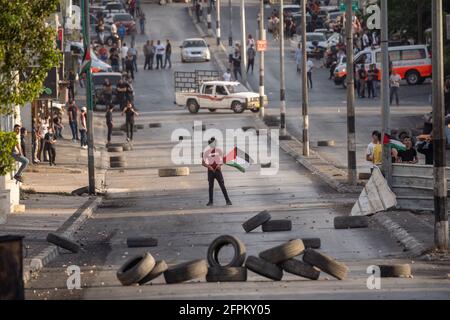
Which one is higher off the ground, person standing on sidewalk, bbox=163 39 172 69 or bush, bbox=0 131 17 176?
person standing on sidewalk, bbox=163 39 172 69

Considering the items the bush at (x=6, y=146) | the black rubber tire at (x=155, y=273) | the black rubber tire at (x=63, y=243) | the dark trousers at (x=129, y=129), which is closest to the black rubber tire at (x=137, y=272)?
the black rubber tire at (x=155, y=273)

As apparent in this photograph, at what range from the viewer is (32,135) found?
47500mm

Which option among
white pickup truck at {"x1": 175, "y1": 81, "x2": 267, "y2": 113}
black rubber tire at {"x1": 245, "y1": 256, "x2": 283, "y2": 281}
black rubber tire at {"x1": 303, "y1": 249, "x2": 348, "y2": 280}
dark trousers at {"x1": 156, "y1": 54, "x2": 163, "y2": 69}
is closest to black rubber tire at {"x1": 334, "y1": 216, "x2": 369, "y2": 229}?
black rubber tire at {"x1": 303, "y1": 249, "x2": 348, "y2": 280}

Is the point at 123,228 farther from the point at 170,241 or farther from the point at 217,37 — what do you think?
the point at 217,37

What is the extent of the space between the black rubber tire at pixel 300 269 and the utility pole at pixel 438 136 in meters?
3.92

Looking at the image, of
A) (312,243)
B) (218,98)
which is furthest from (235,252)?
(218,98)

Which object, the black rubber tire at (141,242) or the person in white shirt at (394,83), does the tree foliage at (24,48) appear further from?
the person in white shirt at (394,83)

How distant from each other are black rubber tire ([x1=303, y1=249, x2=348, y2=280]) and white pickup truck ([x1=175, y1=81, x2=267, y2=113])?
1790 inches

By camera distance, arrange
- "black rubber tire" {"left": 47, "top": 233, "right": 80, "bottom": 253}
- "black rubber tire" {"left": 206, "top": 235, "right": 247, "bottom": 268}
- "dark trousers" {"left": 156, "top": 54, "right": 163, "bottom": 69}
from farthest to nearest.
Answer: "dark trousers" {"left": 156, "top": 54, "right": 163, "bottom": 69} → "black rubber tire" {"left": 47, "top": 233, "right": 80, "bottom": 253} → "black rubber tire" {"left": 206, "top": 235, "right": 247, "bottom": 268}

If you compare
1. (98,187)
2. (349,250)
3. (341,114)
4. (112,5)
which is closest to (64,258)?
(349,250)

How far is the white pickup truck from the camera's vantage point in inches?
2601

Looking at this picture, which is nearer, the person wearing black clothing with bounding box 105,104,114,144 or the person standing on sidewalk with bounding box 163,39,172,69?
the person wearing black clothing with bounding box 105,104,114,144

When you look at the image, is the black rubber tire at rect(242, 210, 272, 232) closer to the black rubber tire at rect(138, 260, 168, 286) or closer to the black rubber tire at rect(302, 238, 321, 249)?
the black rubber tire at rect(302, 238, 321, 249)

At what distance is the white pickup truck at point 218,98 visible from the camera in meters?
66.1
